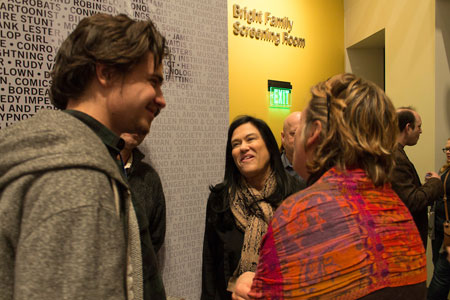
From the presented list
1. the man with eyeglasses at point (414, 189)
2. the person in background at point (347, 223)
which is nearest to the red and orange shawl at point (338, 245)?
the person in background at point (347, 223)

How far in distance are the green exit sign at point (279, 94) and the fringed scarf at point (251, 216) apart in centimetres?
248

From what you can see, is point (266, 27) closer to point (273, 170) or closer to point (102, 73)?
point (273, 170)

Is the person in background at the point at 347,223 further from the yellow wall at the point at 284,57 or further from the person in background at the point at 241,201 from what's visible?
the yellow wall at the point at 284,57

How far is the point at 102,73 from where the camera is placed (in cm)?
98

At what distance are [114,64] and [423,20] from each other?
4.11 m

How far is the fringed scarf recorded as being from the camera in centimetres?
204

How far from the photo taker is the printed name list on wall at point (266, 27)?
4318 mm

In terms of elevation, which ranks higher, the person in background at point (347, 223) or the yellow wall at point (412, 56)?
the yellow wall at point (412, 56)

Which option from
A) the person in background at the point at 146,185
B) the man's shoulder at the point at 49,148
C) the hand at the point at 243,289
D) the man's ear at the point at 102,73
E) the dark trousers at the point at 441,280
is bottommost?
the dark trousers at the point at 441,280

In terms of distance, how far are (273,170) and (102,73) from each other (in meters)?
1.53

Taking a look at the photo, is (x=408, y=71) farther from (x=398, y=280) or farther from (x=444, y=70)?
(x=398, y=280)

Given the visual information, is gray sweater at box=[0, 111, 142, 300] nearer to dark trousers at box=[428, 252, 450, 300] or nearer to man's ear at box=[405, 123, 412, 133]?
man's ear at box=[405, 123, 412, 133]

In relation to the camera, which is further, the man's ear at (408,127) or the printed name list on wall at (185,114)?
the man's ear at (408,127)

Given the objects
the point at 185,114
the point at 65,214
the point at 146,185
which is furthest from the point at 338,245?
the point at 185,114
